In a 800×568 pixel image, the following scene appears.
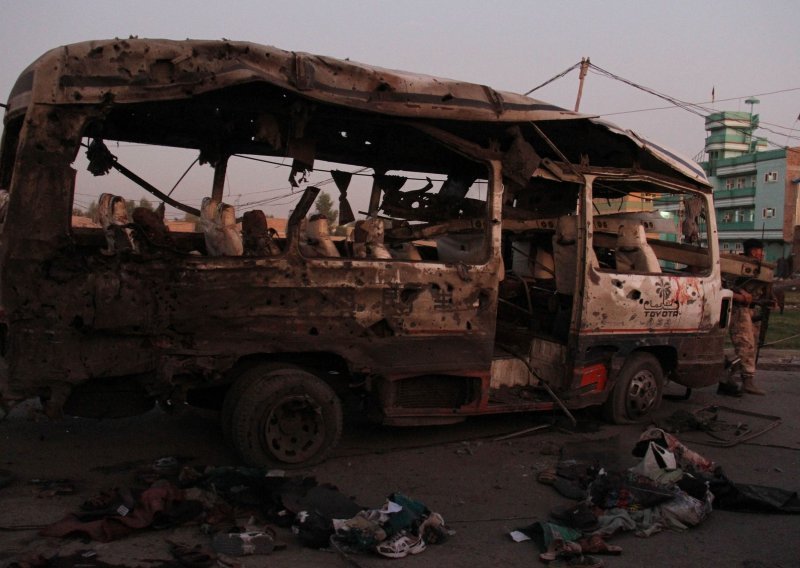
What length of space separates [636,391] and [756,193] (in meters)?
53.0

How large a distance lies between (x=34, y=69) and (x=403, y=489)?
12.0 feet

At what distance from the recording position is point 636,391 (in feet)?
23.7

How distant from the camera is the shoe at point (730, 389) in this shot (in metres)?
8.87

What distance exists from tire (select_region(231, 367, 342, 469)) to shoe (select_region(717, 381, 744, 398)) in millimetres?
5748


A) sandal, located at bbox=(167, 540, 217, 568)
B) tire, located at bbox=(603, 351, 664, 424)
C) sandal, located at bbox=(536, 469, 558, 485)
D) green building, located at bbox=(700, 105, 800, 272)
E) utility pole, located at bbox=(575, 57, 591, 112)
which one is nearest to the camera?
sandal, located at bbox=(167, 540, 217, 568)

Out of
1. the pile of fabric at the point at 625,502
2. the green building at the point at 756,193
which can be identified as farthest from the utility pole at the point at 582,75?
the green building at the point at 756,193

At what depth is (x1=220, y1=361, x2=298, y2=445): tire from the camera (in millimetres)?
5020

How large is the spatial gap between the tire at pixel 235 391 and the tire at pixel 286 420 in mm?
27

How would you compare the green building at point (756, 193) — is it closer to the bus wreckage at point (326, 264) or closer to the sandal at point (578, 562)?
the bus wreckage at point (326, 264)

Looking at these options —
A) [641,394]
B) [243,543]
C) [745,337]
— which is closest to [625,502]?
[243,543]

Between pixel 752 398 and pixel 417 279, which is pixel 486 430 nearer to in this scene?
pixel 417 279

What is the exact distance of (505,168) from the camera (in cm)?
598

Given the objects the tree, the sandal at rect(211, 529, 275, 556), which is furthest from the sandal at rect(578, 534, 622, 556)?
the tree

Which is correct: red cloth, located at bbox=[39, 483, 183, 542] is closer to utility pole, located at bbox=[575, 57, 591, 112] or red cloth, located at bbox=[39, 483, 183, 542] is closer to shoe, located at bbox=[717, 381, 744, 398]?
shoe, located at bbox=[717, 381, 744, 398]
